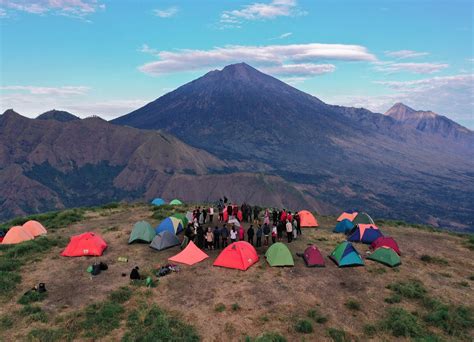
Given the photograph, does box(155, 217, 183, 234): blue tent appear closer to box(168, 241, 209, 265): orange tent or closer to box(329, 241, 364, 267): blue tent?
box(168, 241, 209, 265): orange tent

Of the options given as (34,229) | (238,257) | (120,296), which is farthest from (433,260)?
(34,229)

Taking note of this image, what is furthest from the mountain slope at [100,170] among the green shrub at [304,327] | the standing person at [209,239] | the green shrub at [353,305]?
the green shrub at [304,327]

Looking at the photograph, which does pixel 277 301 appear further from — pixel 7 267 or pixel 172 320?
pixel 7 267

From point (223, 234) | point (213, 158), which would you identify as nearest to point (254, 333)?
point (223, 234)

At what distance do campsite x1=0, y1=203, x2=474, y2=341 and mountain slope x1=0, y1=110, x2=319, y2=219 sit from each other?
331 ft

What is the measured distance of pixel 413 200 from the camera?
607ft

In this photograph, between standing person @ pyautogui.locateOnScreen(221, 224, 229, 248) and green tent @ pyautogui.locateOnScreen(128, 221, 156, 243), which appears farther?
green tent @ pyautogui.locateOnScreen(128, 221, 156, 243)

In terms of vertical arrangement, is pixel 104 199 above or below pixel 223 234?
below

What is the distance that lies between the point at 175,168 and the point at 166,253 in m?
139

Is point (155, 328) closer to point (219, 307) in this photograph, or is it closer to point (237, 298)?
point (219, 307)

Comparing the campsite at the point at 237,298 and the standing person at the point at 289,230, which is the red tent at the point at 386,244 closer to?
the campsite at the point at 237,298

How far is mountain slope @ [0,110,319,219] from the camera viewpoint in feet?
420

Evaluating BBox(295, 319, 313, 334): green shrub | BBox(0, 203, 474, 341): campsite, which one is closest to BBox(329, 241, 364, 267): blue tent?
BBox(0, 203, 474, 341): campsite

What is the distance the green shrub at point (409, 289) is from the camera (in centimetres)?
1543
